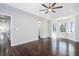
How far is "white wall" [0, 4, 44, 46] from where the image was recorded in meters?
2.06

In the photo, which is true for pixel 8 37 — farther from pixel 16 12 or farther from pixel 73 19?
pixel 73 19

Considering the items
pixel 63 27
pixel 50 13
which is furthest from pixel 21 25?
pixel 63 27

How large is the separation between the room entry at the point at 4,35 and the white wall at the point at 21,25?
0.28 feet

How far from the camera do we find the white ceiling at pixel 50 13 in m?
2.05

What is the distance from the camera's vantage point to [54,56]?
2107mm

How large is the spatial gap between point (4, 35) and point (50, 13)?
1092 millimetres

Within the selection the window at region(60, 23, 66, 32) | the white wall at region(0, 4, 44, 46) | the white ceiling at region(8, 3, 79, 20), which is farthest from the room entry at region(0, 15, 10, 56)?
the window at region(60, 23, 66, 32)

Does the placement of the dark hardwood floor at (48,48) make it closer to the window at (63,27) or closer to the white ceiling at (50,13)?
the window at (63,27)

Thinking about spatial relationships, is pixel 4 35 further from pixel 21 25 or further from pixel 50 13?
pixel 50 13

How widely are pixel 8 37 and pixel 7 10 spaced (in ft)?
1.87

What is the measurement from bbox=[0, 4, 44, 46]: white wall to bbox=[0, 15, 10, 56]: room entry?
8 centimetres

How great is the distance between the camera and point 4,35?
2086 mm

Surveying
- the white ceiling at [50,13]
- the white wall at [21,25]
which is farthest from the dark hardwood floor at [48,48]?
the white ceiling at [50,13]

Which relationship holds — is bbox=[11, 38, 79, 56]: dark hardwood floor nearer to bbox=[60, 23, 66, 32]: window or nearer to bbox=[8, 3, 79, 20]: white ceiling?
bbox=[60, 23, 66, 32]: window
